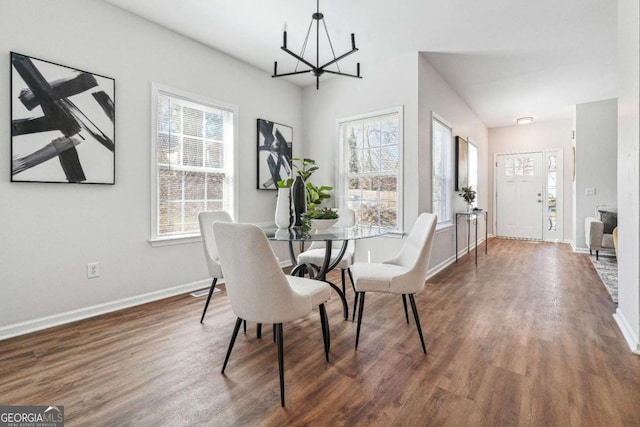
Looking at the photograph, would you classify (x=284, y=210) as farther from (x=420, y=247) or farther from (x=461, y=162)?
(x=461, y=162)

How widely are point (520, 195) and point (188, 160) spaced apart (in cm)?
715

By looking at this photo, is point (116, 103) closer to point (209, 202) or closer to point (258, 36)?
point (209, 202)

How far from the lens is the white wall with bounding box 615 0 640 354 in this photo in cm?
197

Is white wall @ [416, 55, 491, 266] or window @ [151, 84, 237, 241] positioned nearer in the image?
window @ [151, 84, 237, 241]

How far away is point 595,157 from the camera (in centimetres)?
550

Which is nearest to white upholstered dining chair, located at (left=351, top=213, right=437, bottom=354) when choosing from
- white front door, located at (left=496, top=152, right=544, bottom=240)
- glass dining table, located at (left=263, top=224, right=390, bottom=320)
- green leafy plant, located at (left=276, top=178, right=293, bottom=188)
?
glass dining table, located at (left=263, top=224, right=390, bottom=320)

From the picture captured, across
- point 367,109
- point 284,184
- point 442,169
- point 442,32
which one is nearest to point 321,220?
point 284,184

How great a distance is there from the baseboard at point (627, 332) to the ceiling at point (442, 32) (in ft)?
8.70

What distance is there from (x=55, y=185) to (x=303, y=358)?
2332 mm

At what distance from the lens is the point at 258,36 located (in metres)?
3.32

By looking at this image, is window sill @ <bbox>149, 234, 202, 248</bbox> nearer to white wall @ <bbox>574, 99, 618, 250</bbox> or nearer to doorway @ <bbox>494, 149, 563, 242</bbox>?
white wall @ <bbox>574, 99, 618, 250</bbox>

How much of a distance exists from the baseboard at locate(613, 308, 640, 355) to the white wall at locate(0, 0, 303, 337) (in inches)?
145

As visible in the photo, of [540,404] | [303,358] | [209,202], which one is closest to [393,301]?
[303,358]

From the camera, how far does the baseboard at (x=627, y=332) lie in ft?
6.57
